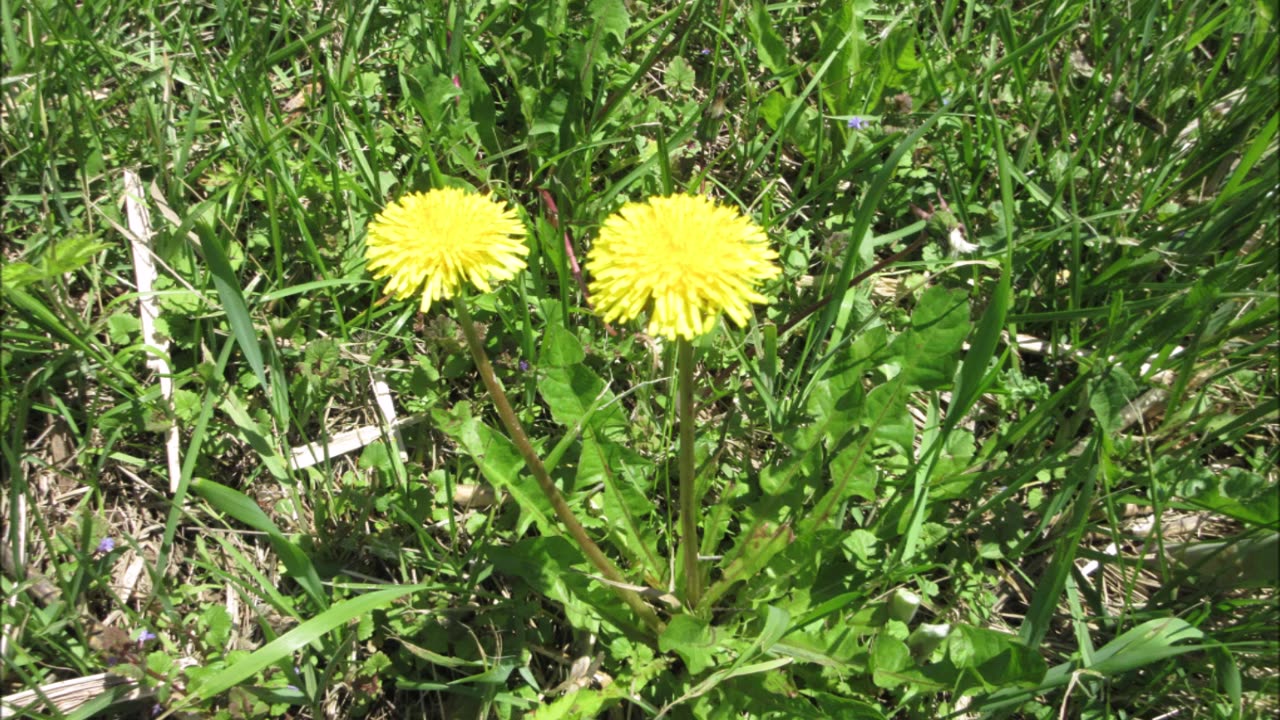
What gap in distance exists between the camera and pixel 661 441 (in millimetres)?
2525

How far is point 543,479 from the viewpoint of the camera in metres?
1.82

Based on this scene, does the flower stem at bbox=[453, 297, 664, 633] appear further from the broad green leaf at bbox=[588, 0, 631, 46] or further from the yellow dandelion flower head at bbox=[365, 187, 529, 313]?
the broad green leaf at bbox=[588, 0, 631, 46]

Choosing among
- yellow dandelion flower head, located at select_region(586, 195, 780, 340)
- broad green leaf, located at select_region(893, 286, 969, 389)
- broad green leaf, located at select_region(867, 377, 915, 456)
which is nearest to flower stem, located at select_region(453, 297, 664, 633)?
yellow dandelion flower head, located at select_region(586, 195, 780, 340)

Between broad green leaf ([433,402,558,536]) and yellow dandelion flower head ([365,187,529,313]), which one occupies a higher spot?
yellow dandelion flower head ([365,187,529,313])

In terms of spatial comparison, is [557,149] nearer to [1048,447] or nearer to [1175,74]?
[1048,447]

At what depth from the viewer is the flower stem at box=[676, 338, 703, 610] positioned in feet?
5.19

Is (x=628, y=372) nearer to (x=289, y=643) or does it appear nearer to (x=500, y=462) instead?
(x=500, y=462)

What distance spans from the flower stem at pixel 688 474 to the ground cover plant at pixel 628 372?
15 millimetres

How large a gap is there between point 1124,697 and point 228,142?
2.95 m

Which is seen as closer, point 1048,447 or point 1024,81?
point 1048,447

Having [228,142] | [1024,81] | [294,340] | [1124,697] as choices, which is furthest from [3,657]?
[1024,81]

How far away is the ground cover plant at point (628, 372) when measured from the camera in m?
2.13

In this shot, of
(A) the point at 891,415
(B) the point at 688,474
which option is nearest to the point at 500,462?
(B) the point at 688,474

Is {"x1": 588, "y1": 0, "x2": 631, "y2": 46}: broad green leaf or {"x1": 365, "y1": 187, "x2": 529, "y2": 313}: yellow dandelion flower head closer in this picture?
{"x1": 365, "y1": 187, "x2": 529, "y2": 313}: yellow dandelion flower head
